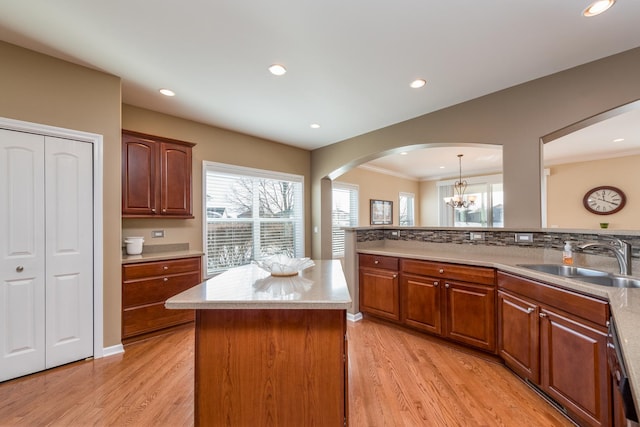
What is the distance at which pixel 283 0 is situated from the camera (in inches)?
65.8

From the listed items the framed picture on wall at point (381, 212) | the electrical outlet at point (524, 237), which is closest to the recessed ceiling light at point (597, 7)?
the electrical outlet at point (524, 237)

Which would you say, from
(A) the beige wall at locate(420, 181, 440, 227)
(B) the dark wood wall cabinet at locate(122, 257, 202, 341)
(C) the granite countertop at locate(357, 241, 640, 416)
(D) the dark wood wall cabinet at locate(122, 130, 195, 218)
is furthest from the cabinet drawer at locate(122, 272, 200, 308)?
(A) the beige wall at locate(420, 181, 440, 227)

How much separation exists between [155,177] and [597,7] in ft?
13.2

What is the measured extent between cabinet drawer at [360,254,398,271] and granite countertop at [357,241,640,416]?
0.21 feet

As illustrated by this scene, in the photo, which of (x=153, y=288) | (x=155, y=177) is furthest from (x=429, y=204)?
(x=153, y=288)

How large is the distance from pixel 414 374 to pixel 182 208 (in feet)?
9.98

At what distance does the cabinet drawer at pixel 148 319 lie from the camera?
274 cm

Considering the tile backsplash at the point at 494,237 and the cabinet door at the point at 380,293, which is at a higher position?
the tile backsplash at the point at 494,237

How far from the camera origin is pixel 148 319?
2.88 meters

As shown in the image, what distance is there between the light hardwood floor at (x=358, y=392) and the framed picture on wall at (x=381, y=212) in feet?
13.9

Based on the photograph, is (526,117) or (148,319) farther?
(148,319)

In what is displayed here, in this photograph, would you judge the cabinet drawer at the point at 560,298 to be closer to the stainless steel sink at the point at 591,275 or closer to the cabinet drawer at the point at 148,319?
the stainless steel sink at the point at 591,275

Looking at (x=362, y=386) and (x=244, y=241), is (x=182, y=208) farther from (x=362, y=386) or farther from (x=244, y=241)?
(x=362, y=386)

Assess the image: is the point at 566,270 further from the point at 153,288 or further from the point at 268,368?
the point at 153,288
